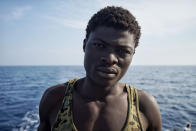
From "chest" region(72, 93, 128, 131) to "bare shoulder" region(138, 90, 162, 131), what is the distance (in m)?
0.21

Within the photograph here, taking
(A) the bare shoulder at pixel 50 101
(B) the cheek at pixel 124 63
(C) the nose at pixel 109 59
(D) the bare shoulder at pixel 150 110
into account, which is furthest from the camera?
(A) the bare shoulder at pixel 50 101

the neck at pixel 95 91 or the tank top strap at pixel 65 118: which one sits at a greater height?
the neck at pixel 95 91

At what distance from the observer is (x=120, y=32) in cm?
190

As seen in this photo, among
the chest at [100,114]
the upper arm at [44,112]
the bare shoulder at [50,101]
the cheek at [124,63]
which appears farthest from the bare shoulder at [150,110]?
the upper arm at [44,112]

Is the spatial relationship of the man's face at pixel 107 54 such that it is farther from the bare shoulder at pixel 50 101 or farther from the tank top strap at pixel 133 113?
the bare shoulder at pixel 50 101

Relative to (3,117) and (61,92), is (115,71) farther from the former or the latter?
(3,117)

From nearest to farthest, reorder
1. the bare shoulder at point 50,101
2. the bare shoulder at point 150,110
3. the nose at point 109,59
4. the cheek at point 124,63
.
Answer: the nose at point 109,59
the cheek at point 124,63
the bare shoulder at point 150,110
the bare shoulder at point 50,101

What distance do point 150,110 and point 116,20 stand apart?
1.18 m

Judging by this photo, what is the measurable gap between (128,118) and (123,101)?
0.24 meters

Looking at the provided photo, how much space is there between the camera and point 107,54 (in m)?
1.84

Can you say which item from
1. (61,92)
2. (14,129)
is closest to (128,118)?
(61,92)

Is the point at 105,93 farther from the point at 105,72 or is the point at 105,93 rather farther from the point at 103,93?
the point at 105,72

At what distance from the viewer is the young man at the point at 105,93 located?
1.87 meters

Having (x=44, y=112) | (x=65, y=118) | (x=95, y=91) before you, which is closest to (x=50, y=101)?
(x=44, y=112)
